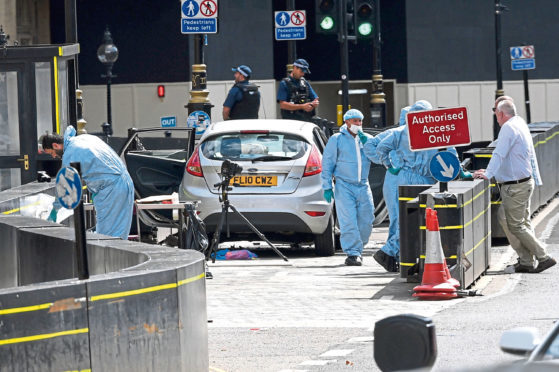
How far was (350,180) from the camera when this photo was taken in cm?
1552

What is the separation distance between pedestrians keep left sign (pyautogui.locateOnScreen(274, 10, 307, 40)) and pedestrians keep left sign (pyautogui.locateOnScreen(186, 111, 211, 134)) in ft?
25.0

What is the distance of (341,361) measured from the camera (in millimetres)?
9227

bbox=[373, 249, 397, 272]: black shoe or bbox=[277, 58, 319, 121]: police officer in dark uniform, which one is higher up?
bbox=[277, 58, 319, 121]: police officer in dark uniform

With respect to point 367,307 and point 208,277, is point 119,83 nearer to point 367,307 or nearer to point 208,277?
point 208,277

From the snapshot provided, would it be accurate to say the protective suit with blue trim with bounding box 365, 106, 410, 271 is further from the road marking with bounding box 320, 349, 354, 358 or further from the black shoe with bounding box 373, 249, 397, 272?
the road marking with bounding box 320, 349, 354, 358

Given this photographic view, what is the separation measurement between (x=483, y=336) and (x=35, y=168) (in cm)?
856

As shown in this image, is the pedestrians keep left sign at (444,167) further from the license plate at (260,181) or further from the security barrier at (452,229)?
the license plate at (260,181)

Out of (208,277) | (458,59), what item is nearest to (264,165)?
(208,277)

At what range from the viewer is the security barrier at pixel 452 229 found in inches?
495

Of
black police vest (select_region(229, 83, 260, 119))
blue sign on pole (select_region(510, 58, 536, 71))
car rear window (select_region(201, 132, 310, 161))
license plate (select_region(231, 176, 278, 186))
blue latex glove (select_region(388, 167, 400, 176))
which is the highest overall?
blue sign on pole (select_region(510, 58, 536, 71))

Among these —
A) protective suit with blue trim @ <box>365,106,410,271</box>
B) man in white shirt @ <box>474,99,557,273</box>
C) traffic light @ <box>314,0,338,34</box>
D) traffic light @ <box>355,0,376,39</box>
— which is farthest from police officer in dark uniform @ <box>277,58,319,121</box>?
man in white shirt @ <box>474,99,557,273</box>

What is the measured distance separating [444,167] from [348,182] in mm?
2621

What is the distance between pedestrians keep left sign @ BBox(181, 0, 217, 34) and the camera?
19.8 m

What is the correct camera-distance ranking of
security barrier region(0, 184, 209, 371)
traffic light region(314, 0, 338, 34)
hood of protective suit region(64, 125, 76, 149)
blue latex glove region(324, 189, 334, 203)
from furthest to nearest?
traffic light region(314, 0, 338, 34) < blue latex glove region(324, 189, 334, 203) < hood of protective suit region(64, 125, 76, 149) < security barrier region(0, 184, 209, 371)
